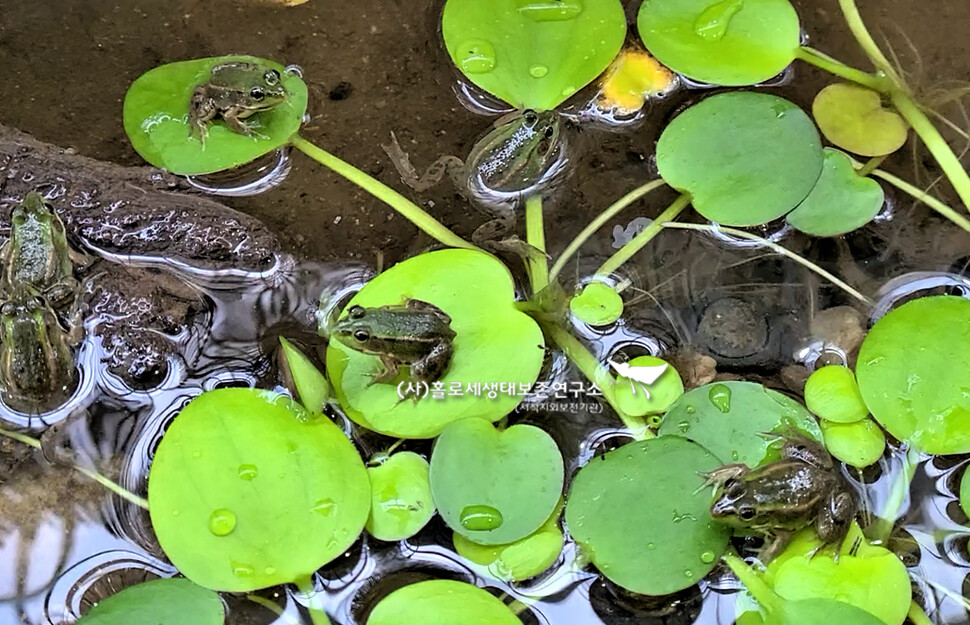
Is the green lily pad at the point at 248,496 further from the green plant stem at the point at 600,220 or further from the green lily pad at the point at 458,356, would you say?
the green plant stem at the point at 600,220

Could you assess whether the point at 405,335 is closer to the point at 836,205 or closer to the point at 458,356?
the point at 458,356

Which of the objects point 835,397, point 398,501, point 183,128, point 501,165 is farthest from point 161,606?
point 835,397

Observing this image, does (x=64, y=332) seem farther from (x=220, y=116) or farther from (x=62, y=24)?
(x=62, y=24)

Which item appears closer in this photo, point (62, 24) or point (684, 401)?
point (684, 401)

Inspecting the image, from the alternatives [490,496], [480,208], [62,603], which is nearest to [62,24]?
[480,208]

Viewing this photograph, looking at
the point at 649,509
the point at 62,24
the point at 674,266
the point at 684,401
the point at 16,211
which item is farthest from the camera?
the point at 62,24
